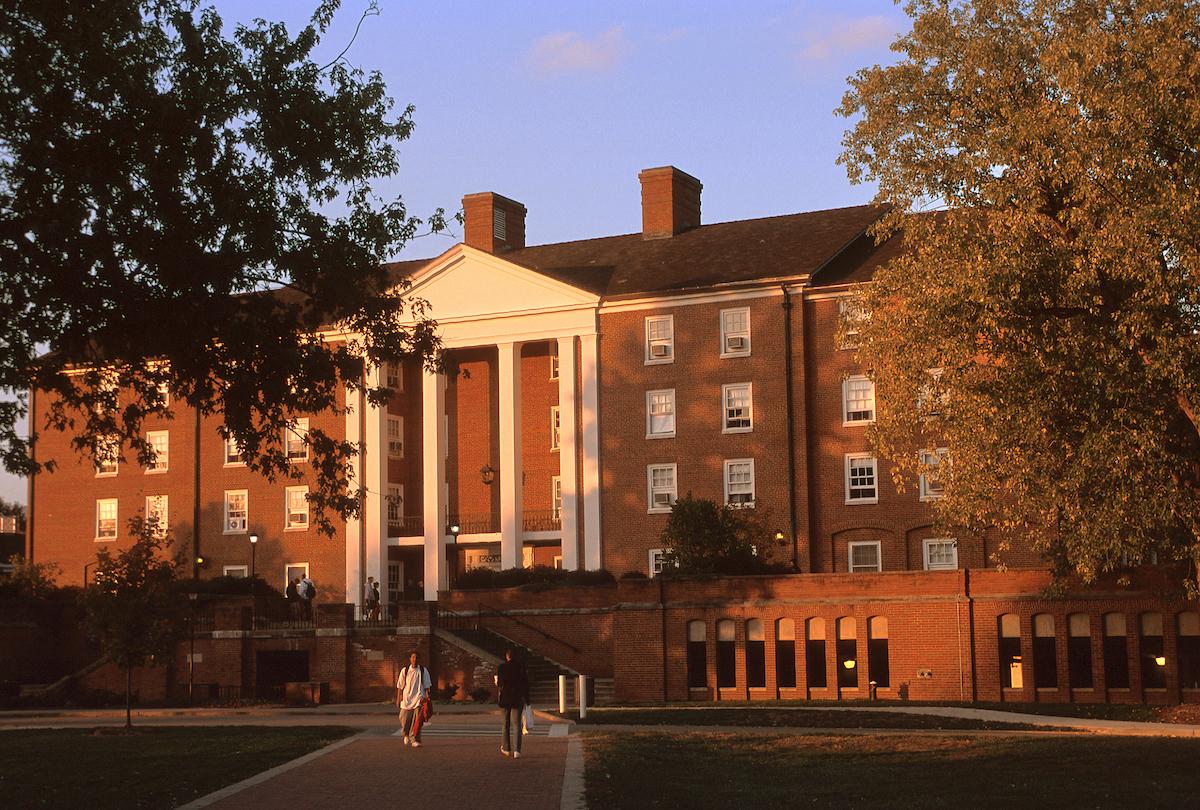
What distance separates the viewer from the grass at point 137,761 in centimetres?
2091

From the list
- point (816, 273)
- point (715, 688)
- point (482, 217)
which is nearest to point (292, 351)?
point (715, 688)

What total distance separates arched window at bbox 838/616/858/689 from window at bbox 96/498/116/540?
34.6m

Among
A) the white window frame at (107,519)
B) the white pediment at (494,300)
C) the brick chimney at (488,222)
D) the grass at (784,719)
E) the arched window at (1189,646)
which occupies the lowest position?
the grass at (784,719)

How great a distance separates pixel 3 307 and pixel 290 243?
3.74 m

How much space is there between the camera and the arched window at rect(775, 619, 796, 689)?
140ft

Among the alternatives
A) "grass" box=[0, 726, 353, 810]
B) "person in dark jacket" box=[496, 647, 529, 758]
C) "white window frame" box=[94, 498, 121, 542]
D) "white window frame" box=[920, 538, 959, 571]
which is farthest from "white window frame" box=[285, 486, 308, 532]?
"person in dark jacket" box=[496, 647, 529, 758]

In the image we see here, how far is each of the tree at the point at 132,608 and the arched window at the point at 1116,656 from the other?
22.1 metres

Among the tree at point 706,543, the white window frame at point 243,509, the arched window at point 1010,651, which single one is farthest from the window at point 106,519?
the arched window at point 1010,651

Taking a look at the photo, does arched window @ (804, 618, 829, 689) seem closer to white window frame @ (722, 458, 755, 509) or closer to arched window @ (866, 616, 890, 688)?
arched window @ (866, 616, 890, 688)

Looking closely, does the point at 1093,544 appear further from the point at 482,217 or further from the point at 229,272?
the point at 482,217

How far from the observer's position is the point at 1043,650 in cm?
3928

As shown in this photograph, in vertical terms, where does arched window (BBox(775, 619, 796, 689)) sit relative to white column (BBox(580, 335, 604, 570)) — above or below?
below

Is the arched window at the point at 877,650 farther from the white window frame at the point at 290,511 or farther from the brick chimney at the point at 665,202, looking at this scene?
the white window frame at the point at 290,511

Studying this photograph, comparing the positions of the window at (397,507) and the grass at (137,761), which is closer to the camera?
the grass at (137,761)
